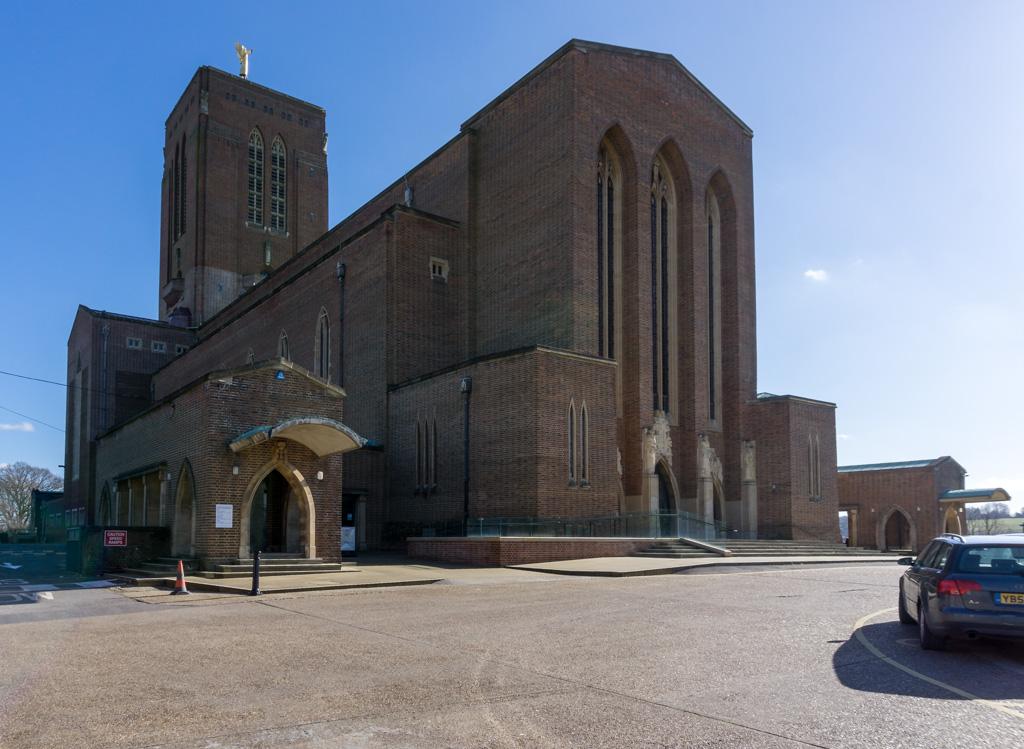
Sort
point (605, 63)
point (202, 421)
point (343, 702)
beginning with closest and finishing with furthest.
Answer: point (343, 702), point (202, 421), point (605, 63)

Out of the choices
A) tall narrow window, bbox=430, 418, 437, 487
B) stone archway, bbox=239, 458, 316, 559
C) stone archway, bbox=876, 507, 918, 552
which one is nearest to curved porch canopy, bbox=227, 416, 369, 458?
stone archway, bbox=239, 458, 316, 559

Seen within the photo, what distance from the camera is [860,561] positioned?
26.8 meters

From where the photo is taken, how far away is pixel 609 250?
3331cm

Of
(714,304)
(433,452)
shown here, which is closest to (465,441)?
(433,452)

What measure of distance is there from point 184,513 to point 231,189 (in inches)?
1770

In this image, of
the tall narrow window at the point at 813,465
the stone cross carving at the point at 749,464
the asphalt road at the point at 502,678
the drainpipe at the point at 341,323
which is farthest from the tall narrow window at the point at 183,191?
the asphalt road at the point at 502,678

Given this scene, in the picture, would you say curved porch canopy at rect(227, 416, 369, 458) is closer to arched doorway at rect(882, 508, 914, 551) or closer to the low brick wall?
the low brick wall

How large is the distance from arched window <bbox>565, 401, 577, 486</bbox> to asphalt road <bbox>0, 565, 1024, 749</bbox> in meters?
13.0

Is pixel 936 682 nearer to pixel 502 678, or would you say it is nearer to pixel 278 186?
pixel 502 678

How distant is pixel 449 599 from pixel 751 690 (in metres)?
8.00

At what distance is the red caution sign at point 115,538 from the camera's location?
21.2 meters

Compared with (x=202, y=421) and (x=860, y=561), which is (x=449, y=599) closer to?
(x=202, y=421)

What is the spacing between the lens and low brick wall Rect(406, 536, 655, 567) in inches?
897

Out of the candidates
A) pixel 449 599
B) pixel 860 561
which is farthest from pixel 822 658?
pixel 860 561
